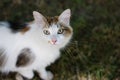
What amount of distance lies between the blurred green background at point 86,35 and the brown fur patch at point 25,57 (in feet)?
1.09

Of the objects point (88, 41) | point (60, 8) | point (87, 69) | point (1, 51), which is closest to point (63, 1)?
point (60, 8)

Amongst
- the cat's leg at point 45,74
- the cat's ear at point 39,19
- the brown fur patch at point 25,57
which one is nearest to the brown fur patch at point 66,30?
the cat's ear at point 39,19

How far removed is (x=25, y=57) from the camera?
117 inches

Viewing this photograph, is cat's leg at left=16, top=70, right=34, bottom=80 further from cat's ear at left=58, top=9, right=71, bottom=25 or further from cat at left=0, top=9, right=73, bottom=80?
cat's ear at left=58, top=9, right=71, bottom=25

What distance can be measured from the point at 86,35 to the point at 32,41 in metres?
0.80

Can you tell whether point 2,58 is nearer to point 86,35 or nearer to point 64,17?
point 64,17

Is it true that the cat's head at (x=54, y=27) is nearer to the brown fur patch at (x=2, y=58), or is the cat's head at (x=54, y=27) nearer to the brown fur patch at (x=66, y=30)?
the brown fur patch at (x=66, y=30)

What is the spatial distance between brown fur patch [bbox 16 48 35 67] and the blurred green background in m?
0.33

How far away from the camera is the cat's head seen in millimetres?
2807

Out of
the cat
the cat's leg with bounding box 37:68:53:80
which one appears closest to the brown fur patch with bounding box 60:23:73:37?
the cat

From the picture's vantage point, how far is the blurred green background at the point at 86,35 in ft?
10.8

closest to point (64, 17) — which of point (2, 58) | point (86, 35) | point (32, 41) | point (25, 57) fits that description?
point (32, 41)

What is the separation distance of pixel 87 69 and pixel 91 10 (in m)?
0.77

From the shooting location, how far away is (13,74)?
3.32 meters
